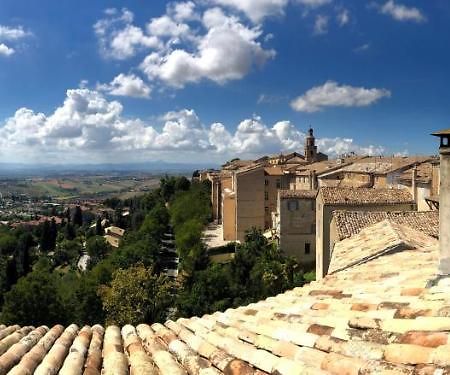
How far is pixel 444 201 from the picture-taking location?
7.52m

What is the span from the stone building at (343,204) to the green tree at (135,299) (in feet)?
40.4

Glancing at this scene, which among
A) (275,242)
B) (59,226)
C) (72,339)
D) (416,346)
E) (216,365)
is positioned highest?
(416,346)

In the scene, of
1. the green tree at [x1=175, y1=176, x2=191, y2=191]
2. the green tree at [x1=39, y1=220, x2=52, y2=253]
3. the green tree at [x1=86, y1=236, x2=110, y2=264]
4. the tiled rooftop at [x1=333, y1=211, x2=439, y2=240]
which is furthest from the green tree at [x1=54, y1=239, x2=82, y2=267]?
the tiled rooftop at [x1=333, y1=211, x2=439, y2=240]

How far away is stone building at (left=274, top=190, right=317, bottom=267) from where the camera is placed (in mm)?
36750

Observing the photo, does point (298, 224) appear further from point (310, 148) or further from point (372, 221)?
point (310, 148)

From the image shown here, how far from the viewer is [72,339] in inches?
289

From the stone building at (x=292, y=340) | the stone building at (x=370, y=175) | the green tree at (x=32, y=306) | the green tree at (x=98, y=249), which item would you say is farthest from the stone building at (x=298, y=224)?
the green tree at (x=98, y=249)

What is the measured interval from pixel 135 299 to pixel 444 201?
27.1m

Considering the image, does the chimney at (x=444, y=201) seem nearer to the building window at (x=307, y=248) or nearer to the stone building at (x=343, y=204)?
the stone building at (x=343, y=204)

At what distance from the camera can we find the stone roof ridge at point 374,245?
535 inches

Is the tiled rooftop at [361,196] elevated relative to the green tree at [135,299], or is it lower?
elevated

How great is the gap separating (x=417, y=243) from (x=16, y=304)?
29.1 m

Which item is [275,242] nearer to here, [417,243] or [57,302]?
[57,302]

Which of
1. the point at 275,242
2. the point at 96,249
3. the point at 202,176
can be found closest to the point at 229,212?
the point at 275,242
